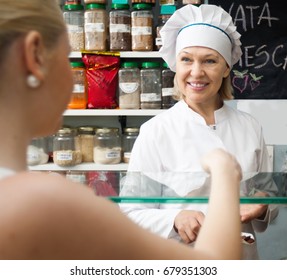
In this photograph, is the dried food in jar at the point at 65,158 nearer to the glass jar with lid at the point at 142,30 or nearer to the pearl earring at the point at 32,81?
the glass jar with lid at the point at 142,30

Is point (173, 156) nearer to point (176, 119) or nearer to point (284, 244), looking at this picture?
point (176, 119)

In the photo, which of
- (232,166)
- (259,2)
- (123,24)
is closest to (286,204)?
(232,166)

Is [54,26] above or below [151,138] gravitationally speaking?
above

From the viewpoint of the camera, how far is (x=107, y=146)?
6.76ft

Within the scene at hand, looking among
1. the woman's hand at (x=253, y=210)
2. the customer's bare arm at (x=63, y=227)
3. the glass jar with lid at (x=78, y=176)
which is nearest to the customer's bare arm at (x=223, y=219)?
the customer's bare arm at (x=63, y=227)

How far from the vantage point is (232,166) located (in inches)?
21.6

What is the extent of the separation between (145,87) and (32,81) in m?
1.58

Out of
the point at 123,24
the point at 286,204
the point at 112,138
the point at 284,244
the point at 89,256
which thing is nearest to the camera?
the point at 89,256

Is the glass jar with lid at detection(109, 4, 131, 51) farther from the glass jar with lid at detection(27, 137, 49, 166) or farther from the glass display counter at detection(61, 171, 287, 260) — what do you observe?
the glass display counter at detection(61, 171, 287, 260)

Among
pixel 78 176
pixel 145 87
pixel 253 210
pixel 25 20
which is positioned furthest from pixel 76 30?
pixel 25 20

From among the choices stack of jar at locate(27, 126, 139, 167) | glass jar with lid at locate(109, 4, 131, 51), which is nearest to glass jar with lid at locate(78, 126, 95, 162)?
stack of jar at locate(27, 126, 139, 167)

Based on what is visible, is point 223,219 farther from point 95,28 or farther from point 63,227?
point 95,28

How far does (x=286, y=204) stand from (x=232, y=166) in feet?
0.61

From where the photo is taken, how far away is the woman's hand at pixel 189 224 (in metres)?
0.82
